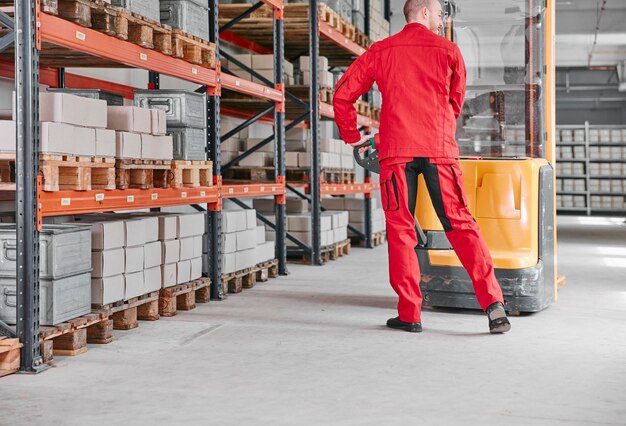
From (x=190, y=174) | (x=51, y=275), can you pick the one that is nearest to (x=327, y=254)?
(x=190, y=174)

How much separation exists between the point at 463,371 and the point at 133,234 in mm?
2727

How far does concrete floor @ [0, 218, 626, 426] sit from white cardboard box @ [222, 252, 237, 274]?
556mm

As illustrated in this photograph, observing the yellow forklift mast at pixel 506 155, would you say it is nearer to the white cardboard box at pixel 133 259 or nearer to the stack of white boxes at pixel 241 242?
the stack of white boxes at pixel 241 242

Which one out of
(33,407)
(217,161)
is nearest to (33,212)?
(33,407)

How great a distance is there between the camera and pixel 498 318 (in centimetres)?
598

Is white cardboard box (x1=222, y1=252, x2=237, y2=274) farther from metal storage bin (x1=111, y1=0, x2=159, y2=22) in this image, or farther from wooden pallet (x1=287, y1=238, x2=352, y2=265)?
wooden pallet (x1=287, y1=238, x2=352, y2=265)

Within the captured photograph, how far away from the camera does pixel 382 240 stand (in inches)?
579

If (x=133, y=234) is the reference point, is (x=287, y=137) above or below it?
above

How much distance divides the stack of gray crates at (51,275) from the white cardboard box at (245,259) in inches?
124

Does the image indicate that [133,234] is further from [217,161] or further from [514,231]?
[514,231]

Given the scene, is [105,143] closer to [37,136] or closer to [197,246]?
[37,136]

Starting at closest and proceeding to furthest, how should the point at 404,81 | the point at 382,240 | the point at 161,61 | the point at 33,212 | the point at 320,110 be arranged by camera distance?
1. the point at 33,212
2. the point at 404,81
3. the point at 161,61
4. the point at 320,110
5. the point at 382,240

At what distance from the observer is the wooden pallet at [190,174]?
6941 mm

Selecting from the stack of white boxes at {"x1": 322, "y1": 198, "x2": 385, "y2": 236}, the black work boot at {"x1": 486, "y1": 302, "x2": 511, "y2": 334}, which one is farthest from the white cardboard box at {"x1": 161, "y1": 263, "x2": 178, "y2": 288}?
Answer: the stack of white boxes at {"x1": 322, "y1": 198, "x2": 385, "y2": 236}
